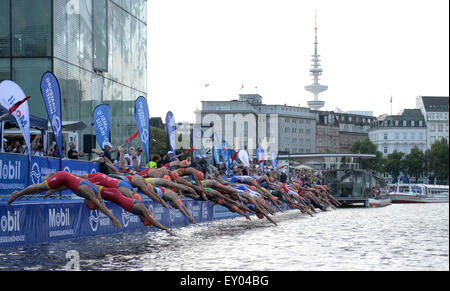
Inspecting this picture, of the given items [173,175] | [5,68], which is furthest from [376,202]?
[173,175]

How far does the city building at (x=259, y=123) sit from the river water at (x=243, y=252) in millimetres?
119382

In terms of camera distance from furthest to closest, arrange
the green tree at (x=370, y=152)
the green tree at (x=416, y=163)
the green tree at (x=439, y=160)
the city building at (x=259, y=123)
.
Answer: the green tree at (x=370, y=152) < the green tree at (x=416, y=163) < the city building at (x=259, y=123) < the green tree at (x=439, y=160)

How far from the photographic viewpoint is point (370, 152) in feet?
569

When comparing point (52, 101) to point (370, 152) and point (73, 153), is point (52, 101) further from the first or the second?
point (370, 152)

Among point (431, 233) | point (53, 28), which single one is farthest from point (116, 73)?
A: point (431, 233)

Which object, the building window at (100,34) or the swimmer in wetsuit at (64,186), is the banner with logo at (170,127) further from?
the swimmer in wetsuit at (64,186)

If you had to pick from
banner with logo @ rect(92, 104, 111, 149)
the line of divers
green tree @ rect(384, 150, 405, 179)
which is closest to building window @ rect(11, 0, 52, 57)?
banner with logo @ rect(92, 104, 111, 149)

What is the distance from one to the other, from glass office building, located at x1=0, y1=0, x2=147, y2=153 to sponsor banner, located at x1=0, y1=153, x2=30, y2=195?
538 inches

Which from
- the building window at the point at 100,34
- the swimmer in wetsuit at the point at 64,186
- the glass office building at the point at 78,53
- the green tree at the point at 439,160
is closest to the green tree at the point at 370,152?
the green tree at the point at 439,160

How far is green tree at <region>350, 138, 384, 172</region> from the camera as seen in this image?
16750 centimetres

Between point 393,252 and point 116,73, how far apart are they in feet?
90.1

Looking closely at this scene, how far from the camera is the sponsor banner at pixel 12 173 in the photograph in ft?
59.9

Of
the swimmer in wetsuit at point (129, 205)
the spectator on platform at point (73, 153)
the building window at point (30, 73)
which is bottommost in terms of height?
the swimmer in wetsuit at point (129, 205)

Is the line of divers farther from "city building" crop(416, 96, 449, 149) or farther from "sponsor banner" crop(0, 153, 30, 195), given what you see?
"city building" crop(416, 96, 449, 149)
